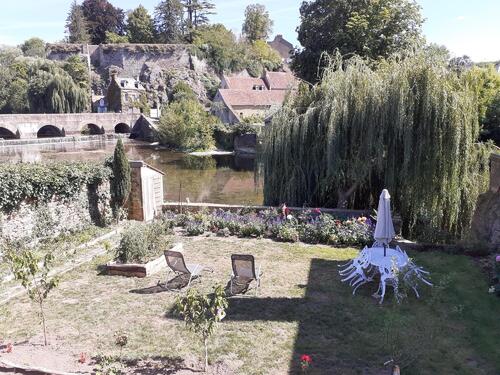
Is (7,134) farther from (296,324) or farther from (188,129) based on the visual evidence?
(296,324)

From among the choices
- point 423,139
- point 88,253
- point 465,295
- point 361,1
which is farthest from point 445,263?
point 361,1

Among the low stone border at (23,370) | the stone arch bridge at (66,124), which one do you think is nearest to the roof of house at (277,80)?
the stone arch bridge at (66,124)

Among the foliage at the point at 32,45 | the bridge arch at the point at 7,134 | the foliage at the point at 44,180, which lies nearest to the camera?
the foliage at the point at 44,180

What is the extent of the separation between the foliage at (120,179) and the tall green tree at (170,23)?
68.2 m

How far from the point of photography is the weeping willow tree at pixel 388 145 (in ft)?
37.8

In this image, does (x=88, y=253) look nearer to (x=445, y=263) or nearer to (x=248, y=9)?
(x=445, y=263)

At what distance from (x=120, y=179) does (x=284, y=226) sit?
5.27m

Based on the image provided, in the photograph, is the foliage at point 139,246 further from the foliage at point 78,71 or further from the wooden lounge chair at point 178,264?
the foliage at point 78,71

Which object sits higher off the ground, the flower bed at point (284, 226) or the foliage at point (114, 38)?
the foliage at point (114, 38)

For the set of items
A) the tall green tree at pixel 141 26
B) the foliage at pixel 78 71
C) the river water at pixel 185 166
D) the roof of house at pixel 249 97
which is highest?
the tall green tree at pixel 141 26

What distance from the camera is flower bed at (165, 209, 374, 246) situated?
11.1 meters

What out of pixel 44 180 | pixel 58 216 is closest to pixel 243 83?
pixel 58 216

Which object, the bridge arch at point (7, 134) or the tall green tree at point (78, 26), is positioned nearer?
the bridge arch at point (7, 134)

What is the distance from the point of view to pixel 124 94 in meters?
59.9
